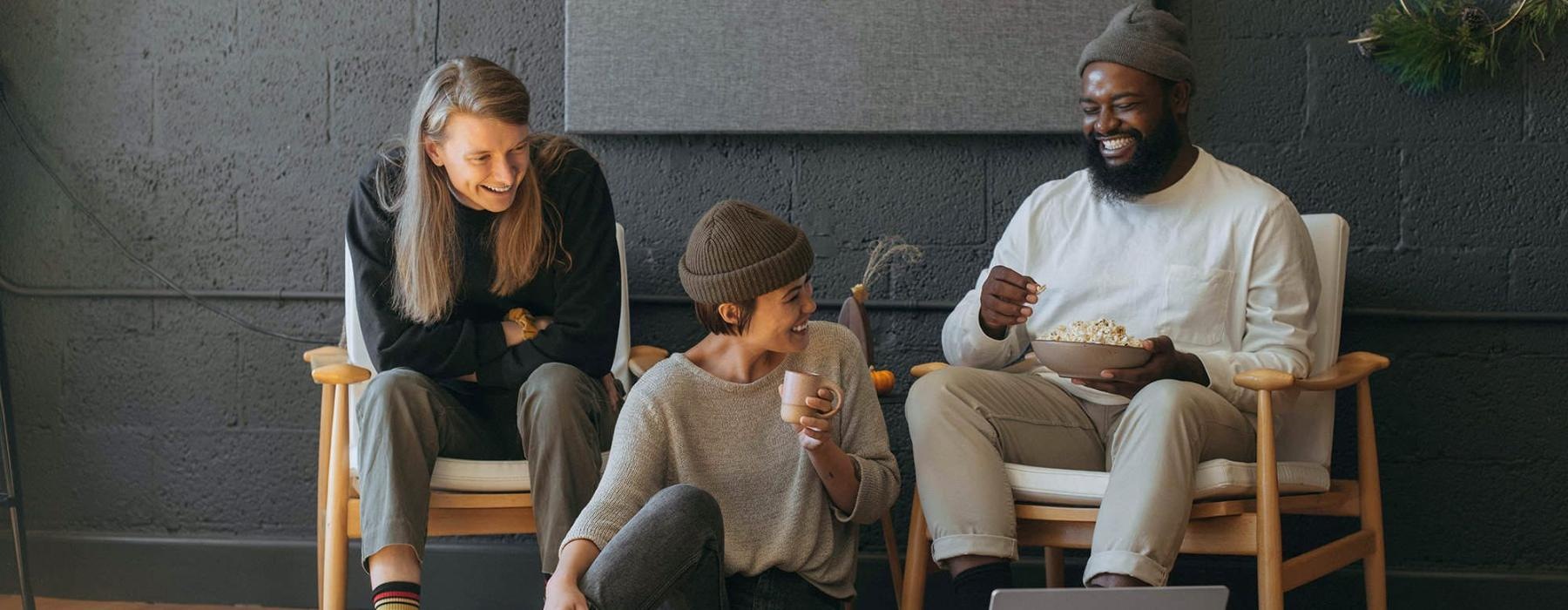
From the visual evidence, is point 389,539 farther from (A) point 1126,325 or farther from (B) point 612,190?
(A) point 1126,325

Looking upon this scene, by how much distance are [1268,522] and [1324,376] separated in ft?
1.09

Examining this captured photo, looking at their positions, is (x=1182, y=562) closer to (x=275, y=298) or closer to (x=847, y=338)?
(x=847, y=338)

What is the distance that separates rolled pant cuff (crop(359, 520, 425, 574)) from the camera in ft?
6.67

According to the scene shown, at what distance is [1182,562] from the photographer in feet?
9.36

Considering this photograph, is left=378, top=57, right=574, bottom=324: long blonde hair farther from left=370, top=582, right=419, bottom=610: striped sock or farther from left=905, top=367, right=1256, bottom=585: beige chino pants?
left=905, top=367, right=1256, bottom=585: beige chino pants

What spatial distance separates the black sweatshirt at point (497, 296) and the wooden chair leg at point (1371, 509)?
1372mm

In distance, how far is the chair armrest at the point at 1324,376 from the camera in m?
2.07

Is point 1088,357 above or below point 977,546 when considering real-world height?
above

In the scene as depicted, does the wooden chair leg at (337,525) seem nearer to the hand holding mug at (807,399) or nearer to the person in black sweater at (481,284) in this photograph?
the person in black sweater at (481,284)

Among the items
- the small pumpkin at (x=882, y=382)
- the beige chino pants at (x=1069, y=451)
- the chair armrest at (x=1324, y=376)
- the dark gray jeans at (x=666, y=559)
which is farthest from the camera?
the small pumpkin at (x=882, y=382)

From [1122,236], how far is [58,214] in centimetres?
239

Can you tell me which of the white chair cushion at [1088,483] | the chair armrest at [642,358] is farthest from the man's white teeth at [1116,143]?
the chair armrest at [642,358]

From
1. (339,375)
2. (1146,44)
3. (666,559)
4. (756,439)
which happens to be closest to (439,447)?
(339,375)

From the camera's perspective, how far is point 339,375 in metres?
2.25
